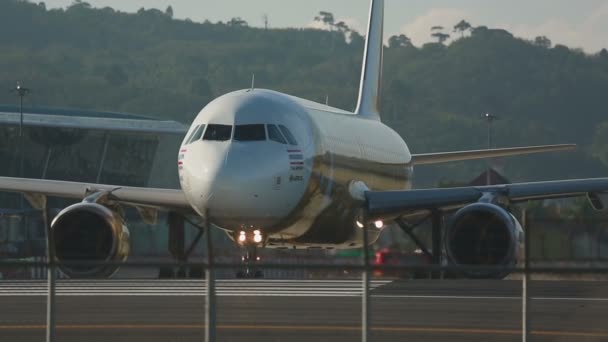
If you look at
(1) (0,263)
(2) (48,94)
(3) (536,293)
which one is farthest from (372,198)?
(2) (48,94)

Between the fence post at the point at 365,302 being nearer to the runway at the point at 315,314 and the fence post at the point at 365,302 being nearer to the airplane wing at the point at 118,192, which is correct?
the runway at the point at 315,314

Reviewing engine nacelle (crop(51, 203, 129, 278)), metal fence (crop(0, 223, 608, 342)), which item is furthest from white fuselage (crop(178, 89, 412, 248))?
metal fence (crop(0, 223, 608, 342))

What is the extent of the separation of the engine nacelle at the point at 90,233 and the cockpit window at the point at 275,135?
3.68m

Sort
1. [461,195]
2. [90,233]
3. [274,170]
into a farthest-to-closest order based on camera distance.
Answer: [461,195] < [90,233] < [274,170]

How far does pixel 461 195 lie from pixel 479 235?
1.49 m

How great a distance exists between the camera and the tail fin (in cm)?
3562

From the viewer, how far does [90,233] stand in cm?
2633

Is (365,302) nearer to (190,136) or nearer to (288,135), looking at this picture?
(190,136)

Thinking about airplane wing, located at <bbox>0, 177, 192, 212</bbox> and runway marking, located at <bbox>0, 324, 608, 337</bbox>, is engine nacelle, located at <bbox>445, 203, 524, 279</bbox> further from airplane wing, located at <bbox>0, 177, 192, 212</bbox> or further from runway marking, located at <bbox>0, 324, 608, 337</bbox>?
runway marking, located at <bbox>0, 324, 608, 337</bbox>

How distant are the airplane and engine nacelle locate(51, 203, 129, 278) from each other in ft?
0.07

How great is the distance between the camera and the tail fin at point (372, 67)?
35.6m

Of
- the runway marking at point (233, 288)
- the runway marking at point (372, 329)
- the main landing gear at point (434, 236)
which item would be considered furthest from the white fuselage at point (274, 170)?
the runway marking at point (372, 329)

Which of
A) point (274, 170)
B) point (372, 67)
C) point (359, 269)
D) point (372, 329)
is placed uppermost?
point (372, 67)

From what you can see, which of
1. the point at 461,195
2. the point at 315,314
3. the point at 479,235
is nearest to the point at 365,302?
the point at 315,314
